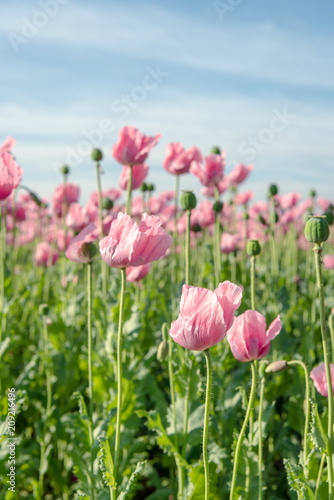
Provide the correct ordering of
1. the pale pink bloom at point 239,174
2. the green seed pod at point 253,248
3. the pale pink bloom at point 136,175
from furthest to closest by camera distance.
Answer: the pale pink bloom at point 239,174 → the pale pink bloom at point 136,175 → the green seed pod at point 253,248

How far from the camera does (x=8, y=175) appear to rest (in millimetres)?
1690

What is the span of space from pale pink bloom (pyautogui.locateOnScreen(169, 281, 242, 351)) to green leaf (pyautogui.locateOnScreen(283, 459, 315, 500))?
416 mm

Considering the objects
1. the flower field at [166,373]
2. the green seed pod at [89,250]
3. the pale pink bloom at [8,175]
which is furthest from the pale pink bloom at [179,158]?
the green seed pod at [89,250]

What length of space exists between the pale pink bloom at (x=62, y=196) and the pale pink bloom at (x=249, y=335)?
259 cm

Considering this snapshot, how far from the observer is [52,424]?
2.51m

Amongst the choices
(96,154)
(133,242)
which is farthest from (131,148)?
(133,242)

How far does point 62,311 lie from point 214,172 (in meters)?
1.18

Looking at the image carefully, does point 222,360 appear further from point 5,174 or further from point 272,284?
point 5,174

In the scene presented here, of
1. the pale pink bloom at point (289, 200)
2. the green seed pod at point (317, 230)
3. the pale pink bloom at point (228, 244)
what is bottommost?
the green seed pod at point (317, 230)

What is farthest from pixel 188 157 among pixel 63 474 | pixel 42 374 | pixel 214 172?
pixel 63 474

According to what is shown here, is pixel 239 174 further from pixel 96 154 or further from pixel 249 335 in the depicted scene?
pixel 249 335

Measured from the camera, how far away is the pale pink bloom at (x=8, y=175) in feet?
5.50

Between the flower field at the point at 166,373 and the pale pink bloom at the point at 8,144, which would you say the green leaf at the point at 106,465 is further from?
the pale pink bloom at the point at 8,144

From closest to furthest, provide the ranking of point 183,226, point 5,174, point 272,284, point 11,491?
1. point 5,174
2. point 11,491
3. point 272,284
4. point 183,226
